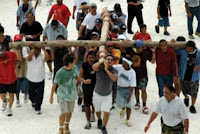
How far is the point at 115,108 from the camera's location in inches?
392

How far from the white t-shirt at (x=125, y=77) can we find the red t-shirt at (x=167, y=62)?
2.51 ft

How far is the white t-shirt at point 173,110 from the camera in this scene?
716 cm

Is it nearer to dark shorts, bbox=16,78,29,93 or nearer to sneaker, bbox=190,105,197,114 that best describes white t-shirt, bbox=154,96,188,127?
sneaker, bbox=190,105,197,114

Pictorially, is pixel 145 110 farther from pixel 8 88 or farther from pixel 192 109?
pixel 8 88

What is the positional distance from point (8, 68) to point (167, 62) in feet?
11.1

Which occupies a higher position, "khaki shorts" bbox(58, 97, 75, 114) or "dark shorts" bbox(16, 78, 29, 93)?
"dark shorts" bbox(16, 78, 29, 93)

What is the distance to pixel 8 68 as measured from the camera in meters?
9.35

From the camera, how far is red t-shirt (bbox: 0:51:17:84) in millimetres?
9312

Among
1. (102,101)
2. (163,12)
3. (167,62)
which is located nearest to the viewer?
(102,101)

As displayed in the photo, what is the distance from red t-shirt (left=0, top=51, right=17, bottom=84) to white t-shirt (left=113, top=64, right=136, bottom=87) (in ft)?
7.26

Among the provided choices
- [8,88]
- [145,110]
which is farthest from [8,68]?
[145,110]

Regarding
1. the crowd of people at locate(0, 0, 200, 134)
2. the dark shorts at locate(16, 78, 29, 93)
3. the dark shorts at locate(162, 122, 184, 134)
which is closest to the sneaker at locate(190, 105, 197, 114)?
the crowd of people at locate(0, 0, 200, 134)

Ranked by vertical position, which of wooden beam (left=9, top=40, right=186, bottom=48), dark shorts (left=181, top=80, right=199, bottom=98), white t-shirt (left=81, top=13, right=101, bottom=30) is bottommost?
dark shorts (left=181, top=80, right=199, bottom=98)

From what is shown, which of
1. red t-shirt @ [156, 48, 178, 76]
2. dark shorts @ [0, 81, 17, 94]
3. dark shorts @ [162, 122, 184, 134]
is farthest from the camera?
dark shorts @ [0, 81, 17, 94]
